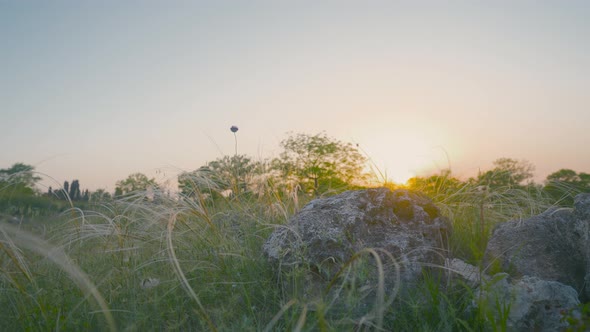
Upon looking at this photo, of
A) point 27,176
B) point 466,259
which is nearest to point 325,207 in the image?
point 466,259

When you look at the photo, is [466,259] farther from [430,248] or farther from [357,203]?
[357,203]

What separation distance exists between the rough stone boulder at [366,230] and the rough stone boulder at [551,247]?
515 millimetres

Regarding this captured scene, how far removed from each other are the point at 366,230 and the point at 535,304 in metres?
1.22

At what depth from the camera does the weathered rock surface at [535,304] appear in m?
2.48

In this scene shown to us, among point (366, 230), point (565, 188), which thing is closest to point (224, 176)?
point (366, 230)

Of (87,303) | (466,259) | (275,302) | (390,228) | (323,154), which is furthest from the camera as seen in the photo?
(323,154)

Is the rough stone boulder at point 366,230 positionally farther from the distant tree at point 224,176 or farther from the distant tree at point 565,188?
the distant tree at point 565,188

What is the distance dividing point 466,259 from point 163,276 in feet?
8.74

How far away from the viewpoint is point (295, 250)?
298 cm

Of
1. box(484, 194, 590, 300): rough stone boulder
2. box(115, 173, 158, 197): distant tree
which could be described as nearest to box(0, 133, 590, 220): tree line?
box(115, 173, 158, 197): distant tree

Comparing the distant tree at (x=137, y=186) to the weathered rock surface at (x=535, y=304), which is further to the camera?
the distant tree at (x=137, y=186)

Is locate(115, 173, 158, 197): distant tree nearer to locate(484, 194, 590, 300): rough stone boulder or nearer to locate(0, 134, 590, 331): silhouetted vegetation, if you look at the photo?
locate(0, 134, 590, 331): silhouetted vegetation

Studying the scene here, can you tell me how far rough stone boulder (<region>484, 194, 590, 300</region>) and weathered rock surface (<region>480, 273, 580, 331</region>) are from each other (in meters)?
0.62

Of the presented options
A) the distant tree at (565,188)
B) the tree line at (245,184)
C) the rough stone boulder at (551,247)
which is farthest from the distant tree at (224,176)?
the distant tree at (565,188)
